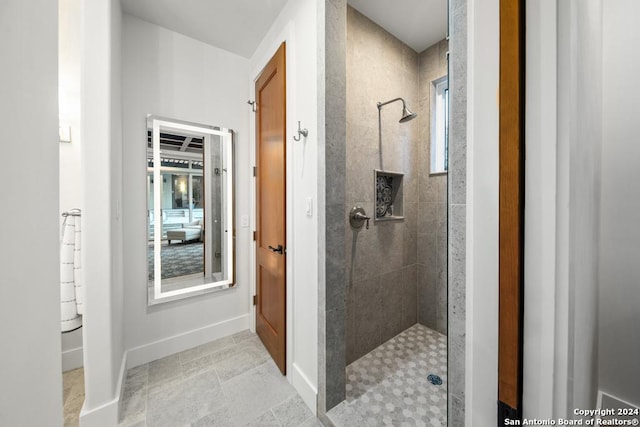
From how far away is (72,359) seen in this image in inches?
69.2

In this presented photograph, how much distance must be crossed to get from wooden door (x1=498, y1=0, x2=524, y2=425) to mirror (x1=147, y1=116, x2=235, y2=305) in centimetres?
216

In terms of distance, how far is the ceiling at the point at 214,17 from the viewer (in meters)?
1.68

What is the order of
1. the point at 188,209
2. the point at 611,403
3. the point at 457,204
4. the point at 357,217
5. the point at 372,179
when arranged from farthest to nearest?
the point at 188,209, the point at 372,179, the point at 357,217, the point at 611,403, the point at 457,204

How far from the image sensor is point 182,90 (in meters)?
2.01

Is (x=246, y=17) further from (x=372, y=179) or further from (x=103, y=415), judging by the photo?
(x=103, y=415)

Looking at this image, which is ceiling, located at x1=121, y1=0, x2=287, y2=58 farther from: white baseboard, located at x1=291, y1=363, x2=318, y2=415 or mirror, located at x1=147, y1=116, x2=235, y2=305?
white baseboard, located at x1=291, y1=363, x2=318, y2=415

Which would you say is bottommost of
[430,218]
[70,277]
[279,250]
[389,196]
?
[70,277]

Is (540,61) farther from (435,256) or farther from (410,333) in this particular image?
(410,333)

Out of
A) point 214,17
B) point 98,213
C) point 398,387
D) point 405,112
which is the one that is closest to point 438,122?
point 405,112

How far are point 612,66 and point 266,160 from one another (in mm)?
2170

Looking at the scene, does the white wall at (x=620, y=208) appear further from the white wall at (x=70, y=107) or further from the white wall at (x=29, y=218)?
the white wall at (x=70, y=107)

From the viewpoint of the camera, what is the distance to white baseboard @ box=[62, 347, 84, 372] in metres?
1.74

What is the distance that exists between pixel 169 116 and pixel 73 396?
211 centimetres

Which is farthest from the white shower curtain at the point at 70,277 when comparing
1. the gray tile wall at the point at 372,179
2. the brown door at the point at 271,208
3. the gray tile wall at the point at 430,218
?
the gray tile wall at the point at 430,218
